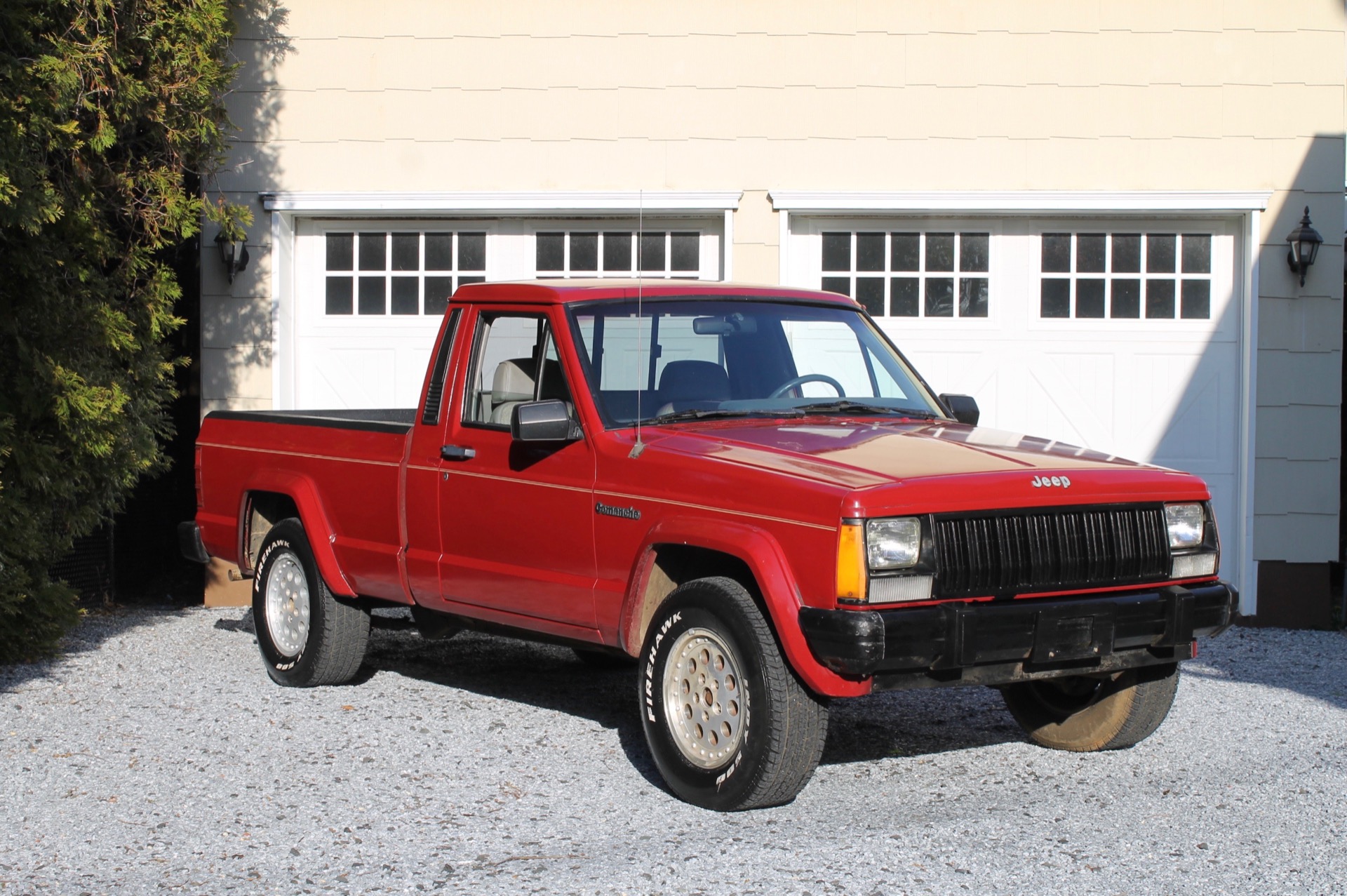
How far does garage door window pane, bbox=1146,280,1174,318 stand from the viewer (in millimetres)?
10852

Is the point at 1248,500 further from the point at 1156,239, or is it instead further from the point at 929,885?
the point at 929,885

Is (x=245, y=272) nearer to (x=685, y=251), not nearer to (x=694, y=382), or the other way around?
(x=685, y=251)

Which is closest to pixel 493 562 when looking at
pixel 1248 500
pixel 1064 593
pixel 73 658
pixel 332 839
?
pixel 332 839

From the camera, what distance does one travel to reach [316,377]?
11398 mm

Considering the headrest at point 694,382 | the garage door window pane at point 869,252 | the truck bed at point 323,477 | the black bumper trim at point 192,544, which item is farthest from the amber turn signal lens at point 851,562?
the garage door window pane at point 869,252

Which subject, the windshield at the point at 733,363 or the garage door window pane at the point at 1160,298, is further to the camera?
the garage door window pane at the point at 1160,298

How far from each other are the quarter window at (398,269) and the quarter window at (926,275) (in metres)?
2.69

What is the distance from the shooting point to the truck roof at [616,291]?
6387 mm

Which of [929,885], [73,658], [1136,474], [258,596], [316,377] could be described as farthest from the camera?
[316,377]

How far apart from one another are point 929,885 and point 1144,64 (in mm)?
7700

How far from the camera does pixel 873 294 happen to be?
10992mm

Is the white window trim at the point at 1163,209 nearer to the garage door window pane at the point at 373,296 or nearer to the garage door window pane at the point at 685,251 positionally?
the garage door window pane at the point at 685,251

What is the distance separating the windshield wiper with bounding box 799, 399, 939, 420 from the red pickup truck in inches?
0.4

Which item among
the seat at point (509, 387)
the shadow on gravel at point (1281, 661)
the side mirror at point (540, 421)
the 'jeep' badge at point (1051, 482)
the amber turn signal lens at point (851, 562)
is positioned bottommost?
the shadow on gravel at point (1281, 661)
